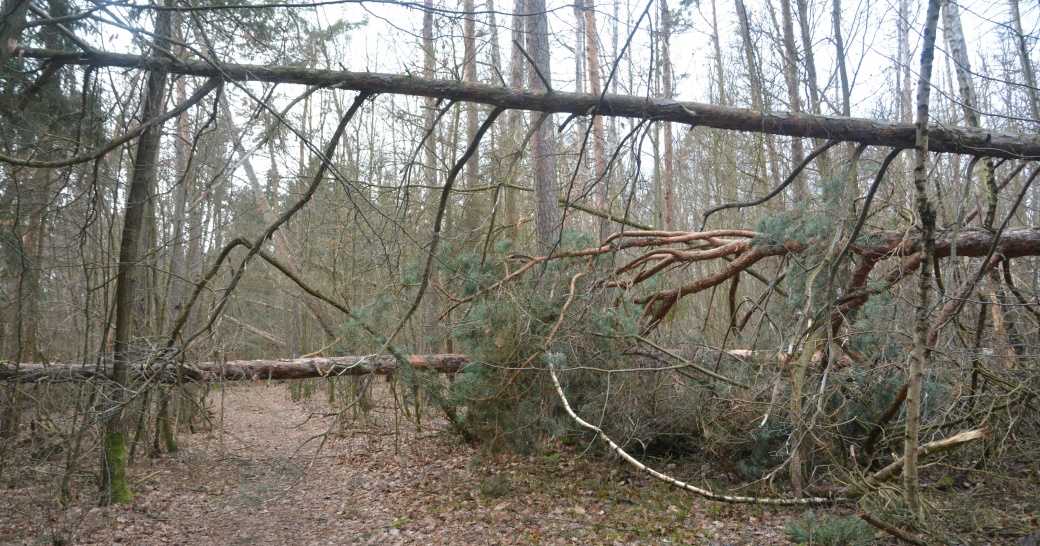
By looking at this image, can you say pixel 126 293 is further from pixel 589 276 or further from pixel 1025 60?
pixel 1025 60

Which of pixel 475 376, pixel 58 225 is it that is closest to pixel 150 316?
pixel 58 225

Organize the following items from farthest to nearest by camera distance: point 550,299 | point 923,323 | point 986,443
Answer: point 550,299, point 986,443, point 923,323

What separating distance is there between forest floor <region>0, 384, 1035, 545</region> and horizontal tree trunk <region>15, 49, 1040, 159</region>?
239 centimetres

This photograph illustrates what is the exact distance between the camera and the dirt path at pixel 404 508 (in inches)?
216

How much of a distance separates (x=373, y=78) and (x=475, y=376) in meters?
4.05

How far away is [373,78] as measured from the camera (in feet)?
12.5

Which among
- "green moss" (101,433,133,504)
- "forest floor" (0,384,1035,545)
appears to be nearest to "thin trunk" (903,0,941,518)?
"forest floor" (0,384,1035,545)

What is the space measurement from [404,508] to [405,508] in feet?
0.05

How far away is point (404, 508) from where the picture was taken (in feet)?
22.0

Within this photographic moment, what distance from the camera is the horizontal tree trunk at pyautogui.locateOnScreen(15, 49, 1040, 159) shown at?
377cm

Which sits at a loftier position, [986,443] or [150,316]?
[150,316]

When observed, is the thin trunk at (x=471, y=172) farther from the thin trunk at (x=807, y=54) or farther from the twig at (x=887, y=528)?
the twig at (x=887, y=528)

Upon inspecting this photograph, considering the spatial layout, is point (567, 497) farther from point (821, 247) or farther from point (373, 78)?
point (373, 78)

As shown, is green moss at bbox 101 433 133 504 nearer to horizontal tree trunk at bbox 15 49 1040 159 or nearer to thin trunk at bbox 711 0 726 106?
horizontal tree trunk at bbox 15 49 1040 159
